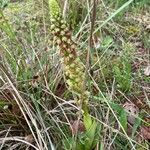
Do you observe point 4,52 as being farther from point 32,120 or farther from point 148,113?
point 148,113

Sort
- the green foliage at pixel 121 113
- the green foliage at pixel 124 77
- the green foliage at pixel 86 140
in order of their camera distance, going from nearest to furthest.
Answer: the green foliage at pixel 86 140
the green foliage at pixel 121 113
the green foliage at pixel 124 77

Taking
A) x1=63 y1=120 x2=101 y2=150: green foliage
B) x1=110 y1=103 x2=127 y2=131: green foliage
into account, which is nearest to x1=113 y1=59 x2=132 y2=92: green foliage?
x1=110 y1=103 x2=127 y2=131: green foliage

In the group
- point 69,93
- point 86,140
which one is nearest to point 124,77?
point 69,93

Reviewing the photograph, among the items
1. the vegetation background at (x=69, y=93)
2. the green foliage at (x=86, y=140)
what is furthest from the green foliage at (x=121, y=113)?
the green foliage at (x=86, y=140)

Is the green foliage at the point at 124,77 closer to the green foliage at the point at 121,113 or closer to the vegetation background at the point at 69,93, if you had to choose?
the vegetation background at the point at 69,93

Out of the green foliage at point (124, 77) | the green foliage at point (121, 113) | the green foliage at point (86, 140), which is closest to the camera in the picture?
the green foliage at point (86, 140)

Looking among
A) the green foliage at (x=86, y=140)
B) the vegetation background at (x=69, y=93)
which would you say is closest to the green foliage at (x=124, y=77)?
the vegetation background at (x=69, y=93)

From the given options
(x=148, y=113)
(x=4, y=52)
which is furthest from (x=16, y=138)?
(x=148, y=113)

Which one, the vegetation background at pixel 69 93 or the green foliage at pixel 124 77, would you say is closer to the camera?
the vegetation background at pixel 69 93

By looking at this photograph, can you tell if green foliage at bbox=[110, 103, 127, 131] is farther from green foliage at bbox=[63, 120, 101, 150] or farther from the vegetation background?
green foliage at bbox=[63, 120, 101, 150]
